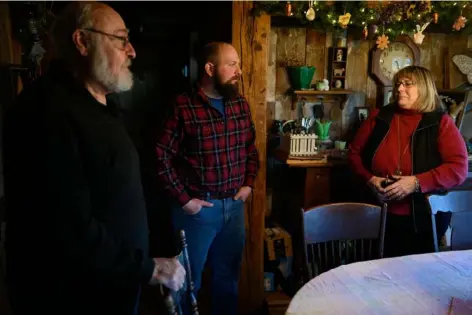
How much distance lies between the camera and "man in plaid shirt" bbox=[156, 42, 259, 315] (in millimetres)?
2043

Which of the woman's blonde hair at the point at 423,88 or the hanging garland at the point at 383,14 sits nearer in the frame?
the woman's blonde hair at the point at 423,88

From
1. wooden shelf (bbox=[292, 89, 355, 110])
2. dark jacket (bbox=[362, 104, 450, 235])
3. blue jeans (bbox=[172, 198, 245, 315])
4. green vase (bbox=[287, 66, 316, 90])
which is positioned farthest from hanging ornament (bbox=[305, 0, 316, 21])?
blue jeans (bbox=[172, 198, 245, 315])

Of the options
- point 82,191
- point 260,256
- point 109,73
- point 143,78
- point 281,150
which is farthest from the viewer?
point 143,78

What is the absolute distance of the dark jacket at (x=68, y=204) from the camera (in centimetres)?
108

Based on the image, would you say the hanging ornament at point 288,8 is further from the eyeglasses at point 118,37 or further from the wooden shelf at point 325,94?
the eyeglasses at point 118,37

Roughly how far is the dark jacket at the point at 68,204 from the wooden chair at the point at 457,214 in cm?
126

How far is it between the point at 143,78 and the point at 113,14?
3.28 meters

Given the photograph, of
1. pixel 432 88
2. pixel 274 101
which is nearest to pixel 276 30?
pixel 274 101

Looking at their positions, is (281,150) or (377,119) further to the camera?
(281,150)

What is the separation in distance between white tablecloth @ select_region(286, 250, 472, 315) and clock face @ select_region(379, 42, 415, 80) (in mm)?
1679

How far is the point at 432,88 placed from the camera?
2264 millimetres

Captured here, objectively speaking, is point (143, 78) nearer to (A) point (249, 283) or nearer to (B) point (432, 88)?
(A) point (249, 283)

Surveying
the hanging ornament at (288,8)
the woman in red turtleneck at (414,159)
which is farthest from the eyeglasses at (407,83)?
the hanging ornament at (288,8)

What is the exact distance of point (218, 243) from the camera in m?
2.21
